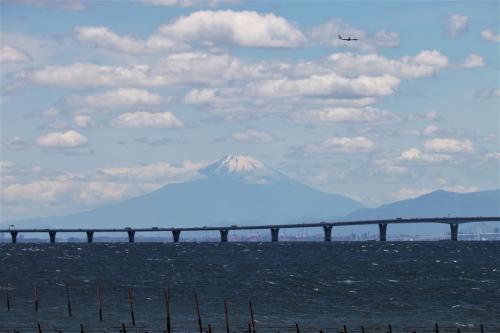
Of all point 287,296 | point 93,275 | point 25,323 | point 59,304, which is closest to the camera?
point 25,323

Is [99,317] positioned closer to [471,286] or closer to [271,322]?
[271,322]

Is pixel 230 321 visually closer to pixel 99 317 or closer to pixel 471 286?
pixel 99 317

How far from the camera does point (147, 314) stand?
378 ft

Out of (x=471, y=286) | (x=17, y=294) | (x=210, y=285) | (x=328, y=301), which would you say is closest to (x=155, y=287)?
(x=210, y=285)

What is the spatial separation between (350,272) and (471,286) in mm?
32321

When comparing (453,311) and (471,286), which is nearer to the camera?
(453,311)

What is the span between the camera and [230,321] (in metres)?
110

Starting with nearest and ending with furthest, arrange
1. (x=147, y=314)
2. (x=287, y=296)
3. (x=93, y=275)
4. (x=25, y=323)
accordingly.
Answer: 1. (x=25, y=323)
2. (x=147, y=314)
3. (x=287, y=296)
4. (x=93, y=275)

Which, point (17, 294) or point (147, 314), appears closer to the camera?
point (147, 314)

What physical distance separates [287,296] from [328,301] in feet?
24.6

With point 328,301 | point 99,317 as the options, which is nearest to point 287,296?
point 328,301

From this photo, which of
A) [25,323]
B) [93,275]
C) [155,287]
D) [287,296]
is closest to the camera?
[25,323]

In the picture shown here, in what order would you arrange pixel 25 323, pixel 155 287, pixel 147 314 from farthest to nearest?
pixel 155 287 → pixel 147 314 → pixel 25 323

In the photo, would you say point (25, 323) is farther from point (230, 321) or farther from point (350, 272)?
point (350, 272)
